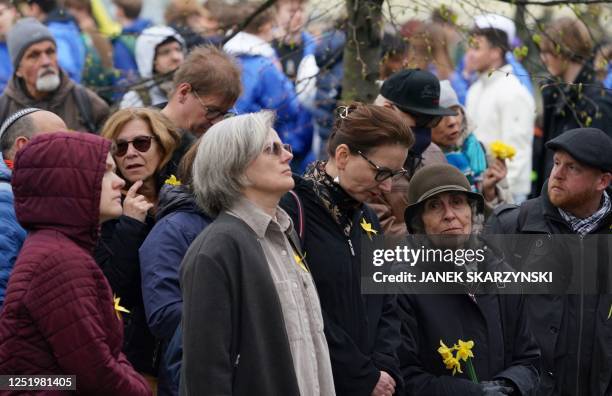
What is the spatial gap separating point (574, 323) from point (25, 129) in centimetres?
294

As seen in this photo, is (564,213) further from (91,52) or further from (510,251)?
(91,52)

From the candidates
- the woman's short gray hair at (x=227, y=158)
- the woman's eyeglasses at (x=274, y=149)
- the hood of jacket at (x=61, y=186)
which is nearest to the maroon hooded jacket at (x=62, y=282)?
the hood of jacket at (x=61, y=186)

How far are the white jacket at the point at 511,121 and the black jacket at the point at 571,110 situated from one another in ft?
0.50

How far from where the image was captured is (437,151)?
23.2ft

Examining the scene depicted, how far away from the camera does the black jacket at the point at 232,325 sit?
4332mm

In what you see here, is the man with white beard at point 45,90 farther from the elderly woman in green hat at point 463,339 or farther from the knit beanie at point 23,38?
the elderly woman in green hat at point 463,339

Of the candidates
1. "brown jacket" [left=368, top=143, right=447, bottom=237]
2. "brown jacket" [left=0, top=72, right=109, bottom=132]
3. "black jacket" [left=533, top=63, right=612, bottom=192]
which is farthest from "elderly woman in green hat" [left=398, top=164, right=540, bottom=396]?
"brown jacket" [left=0, top=72, right=109, bottom=132]

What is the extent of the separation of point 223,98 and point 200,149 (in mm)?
2029

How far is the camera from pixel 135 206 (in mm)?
5773

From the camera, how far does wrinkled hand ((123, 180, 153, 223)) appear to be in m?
5.75

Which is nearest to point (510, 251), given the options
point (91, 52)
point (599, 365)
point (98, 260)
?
point (599, 365)

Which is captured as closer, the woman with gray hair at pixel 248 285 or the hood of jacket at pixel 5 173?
the woman with gray hair at pixel 248 285

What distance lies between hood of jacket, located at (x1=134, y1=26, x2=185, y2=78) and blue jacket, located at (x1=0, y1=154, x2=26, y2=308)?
4464mm

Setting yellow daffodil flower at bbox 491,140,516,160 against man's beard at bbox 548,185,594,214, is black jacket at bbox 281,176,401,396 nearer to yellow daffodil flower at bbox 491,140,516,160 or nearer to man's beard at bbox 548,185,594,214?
Result: man's beard at bbox 548,185,594,214
